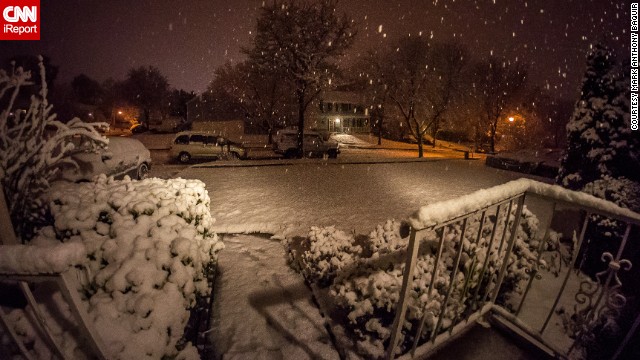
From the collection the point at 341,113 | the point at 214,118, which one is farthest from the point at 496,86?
the point at 214,118

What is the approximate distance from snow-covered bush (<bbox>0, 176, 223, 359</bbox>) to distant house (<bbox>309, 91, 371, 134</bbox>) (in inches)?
1687

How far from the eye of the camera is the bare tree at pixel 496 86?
31875 mm

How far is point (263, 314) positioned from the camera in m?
3.75

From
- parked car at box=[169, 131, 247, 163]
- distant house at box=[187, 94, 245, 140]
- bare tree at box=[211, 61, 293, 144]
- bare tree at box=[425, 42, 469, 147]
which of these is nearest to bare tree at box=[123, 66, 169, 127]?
distant house at box=[187, 94, 245, 140]

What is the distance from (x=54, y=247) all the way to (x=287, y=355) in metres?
2.37

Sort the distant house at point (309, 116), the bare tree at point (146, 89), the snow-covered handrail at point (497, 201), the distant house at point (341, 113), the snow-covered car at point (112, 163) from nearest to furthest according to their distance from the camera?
the snow-covered handrail at point (497, 201), the snow-covered car at point (112, 163), the distant house at point (309, 116), the distant house at point (341, 113), the bare tree at point (146, 89)

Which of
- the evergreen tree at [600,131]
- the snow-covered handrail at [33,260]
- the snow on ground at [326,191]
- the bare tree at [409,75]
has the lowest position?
the snow on ground at [326,191]

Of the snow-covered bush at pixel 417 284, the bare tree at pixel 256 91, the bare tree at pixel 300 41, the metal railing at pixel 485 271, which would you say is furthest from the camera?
the bare tree at pixel 256 91

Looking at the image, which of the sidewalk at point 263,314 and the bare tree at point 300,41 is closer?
the sidewalk at point 263,314

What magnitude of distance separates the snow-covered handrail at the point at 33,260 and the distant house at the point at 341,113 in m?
45.0

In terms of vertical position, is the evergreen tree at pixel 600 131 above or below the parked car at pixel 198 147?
above

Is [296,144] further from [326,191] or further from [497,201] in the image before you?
[497,201]

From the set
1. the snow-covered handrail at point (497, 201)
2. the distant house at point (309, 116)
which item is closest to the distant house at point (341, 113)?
the distant house at point (309, 116)

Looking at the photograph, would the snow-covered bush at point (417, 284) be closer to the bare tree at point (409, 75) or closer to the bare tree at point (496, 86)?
the bare tree at point (409, 75)
